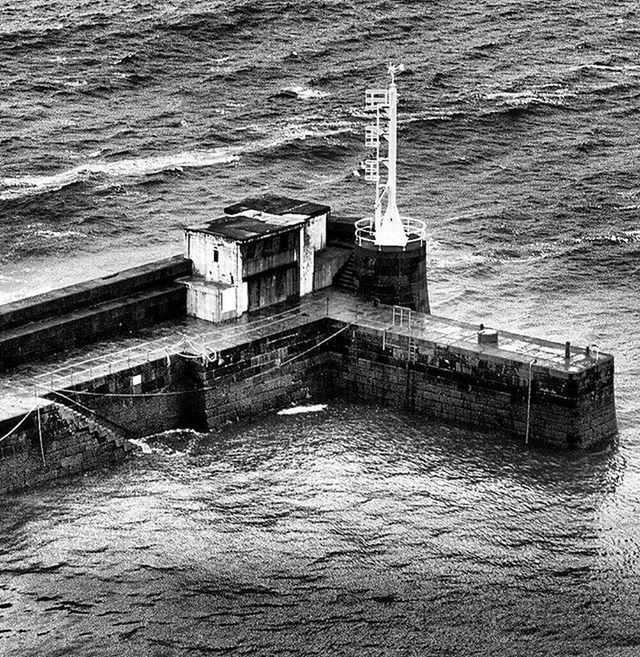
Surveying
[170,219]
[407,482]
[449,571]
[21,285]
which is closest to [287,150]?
[170,219]

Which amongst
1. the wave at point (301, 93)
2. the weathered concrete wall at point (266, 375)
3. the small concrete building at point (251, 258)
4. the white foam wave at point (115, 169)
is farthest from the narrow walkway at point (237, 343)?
the wave at point (301, 93)

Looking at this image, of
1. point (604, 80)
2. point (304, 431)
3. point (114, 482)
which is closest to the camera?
point (114, 482)

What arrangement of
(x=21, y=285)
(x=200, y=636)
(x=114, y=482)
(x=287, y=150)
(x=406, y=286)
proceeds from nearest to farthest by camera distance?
1. (x=200, y=636)
2. (x=114, y=482)
3. (x=406, y=286)
4. (x=21, y=285)
5. (x=287, y=150)

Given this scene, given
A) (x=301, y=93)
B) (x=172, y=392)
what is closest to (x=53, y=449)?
(x=172, y=392)

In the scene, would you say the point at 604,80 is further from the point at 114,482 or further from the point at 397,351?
the point at 114,482

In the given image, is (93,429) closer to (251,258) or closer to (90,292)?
(90,292)

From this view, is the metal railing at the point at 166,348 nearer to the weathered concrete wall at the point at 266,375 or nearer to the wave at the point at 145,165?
the weathered concrete wall at the point at 266,375
